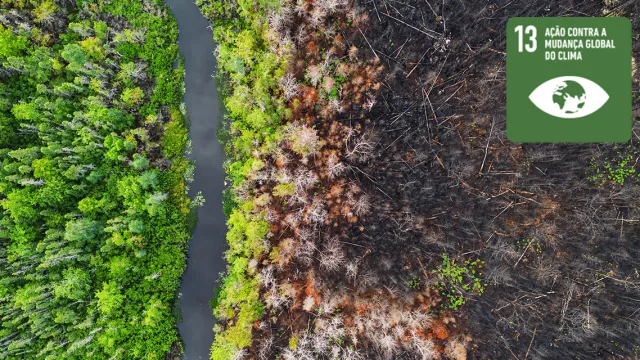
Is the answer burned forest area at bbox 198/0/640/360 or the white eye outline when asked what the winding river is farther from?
the white eye outline

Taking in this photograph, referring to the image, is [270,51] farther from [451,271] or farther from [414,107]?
[451,271]

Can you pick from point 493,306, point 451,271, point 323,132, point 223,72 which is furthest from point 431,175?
point 223,72

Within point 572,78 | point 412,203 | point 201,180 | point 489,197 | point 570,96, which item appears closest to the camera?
point 572,78

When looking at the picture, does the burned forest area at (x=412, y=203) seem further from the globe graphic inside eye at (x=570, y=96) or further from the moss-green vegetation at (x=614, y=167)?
the globe graphic inside eye at (x=570, y=96)

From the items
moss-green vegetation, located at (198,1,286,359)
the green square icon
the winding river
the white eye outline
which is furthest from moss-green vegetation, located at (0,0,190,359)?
the white eye outline

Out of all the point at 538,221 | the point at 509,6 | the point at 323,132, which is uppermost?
the point at 509,6

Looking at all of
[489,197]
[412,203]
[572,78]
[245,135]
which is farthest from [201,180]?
[572,78]

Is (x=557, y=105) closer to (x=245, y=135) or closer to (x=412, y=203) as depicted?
(x=412, y=203)
